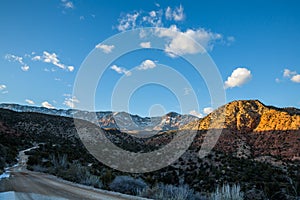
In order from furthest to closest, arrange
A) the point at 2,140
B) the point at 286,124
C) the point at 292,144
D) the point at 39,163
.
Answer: the point at 286,124, the point at 292,144, the point at 2,140, the point at 39,163

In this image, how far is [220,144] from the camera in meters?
52.4

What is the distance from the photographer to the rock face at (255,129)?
1833 inches

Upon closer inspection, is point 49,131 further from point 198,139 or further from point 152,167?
point 152,167

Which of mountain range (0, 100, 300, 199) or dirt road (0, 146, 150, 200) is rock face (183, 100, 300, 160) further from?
dirt road (0, 146, 150, 200)

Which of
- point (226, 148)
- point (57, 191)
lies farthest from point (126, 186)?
point (226, 148)

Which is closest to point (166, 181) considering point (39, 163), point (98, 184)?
point (98, 184)

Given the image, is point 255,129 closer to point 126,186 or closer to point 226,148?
point 226,148

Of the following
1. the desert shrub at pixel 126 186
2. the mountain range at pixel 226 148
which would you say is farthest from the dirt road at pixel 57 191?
the mountain range at pixel 226 148

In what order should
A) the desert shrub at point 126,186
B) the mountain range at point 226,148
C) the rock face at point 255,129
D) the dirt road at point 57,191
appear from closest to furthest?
the dirt road at point 57,191 → the desert shrub at point 126,186 → the mountain range at point 226,148 → the rock face at point 255,129

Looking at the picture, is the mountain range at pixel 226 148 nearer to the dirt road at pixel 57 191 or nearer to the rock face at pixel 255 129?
the rock face at pixel 255 129

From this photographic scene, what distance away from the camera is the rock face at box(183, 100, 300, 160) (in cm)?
4655

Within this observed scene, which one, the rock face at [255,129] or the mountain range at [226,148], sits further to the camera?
the rock face at [255,129]

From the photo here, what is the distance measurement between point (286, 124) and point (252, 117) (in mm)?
9234

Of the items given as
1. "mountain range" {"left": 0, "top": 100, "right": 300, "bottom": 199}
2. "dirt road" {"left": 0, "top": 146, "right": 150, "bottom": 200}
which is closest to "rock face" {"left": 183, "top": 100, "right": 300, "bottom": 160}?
"mountain range" {"left": 0, "top": 100, "right": 300, "bottom": 199}
